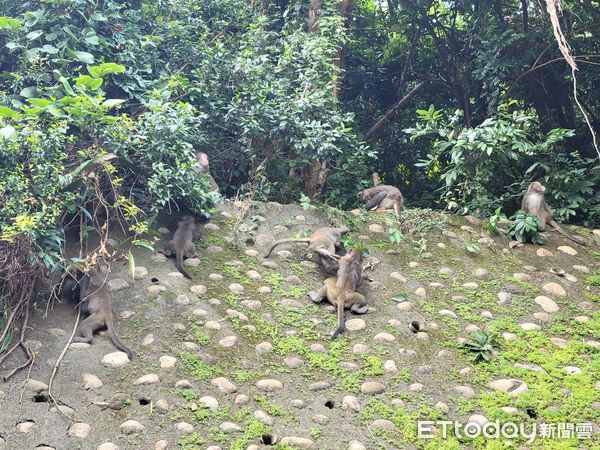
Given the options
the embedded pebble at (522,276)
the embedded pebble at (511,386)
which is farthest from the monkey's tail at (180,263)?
the embedded pebble at (522,276)

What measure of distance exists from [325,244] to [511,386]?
240 cm

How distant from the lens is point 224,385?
207 inches

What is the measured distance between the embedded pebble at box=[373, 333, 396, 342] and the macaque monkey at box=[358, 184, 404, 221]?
8.39ft

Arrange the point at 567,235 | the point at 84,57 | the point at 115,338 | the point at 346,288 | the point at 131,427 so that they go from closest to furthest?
1. the point at 131,427
2. the point at 115,338
3. the point at 346,288
4. the point at 84,57
5. the point at 567,235

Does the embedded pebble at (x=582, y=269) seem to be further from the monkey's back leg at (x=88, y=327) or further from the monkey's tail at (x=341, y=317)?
the monkey's back leg at (x=88, y=327)

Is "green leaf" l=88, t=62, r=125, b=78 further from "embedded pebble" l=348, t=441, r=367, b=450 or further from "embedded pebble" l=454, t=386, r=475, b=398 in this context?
"embedded pebble" l=454, t=386, r=475, b=398

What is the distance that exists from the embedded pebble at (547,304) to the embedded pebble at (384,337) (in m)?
1.68

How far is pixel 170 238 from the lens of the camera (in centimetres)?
690

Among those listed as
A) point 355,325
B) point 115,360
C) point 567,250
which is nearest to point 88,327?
point 115,360

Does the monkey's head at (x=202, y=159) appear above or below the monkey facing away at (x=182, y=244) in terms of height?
above

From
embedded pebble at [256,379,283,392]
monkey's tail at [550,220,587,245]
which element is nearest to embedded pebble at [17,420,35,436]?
embedded pebble at [256,379,283,392]

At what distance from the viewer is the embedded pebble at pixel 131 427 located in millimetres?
4723

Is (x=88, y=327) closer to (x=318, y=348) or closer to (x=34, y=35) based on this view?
(x=318, y=348)

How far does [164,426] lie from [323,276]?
259 centimetres
